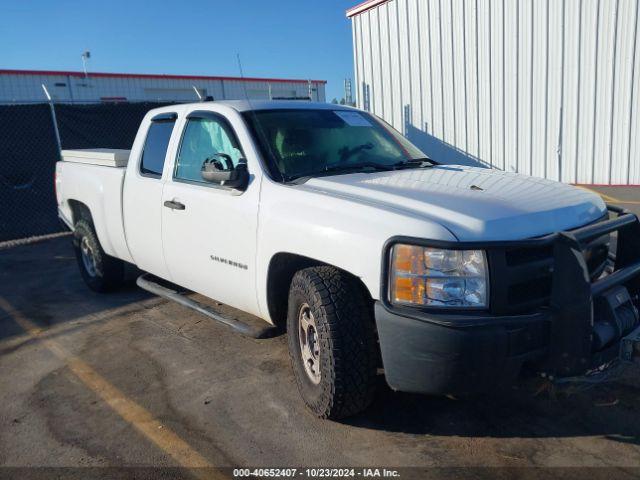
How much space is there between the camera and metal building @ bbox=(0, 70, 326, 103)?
23781 mm

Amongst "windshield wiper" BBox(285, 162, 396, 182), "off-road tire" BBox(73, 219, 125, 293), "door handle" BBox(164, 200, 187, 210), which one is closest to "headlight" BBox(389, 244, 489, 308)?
"windshield wiper" BBox(285, 162, 396, 182)

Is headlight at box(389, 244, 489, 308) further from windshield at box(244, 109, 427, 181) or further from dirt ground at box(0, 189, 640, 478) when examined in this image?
windshield at box(244, 109, 427, 181)

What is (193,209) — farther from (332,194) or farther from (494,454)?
(494,454)

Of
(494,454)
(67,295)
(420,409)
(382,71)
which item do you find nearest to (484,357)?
(494,454)

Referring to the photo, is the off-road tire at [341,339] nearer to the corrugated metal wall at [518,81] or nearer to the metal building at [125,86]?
the corrugated metal wall at [518,81]

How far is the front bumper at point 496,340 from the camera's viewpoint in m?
2.64

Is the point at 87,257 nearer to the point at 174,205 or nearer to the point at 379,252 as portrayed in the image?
the point at 174,205

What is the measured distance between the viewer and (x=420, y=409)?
3.48 m

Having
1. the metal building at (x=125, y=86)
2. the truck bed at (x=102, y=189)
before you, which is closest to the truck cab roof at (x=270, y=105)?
the truck bed at (x=102, y=189)

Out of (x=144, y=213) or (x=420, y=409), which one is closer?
(x=420, y=409)

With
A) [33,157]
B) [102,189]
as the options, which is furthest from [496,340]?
[33,157]

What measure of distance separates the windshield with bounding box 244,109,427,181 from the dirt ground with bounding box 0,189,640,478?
1.48 metres

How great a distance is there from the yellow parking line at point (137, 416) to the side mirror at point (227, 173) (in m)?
1.54

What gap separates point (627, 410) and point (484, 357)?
4.27ft
